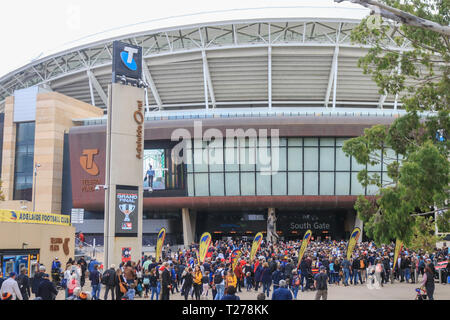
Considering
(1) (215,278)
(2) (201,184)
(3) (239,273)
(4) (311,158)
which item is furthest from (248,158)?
(1) (215,278)

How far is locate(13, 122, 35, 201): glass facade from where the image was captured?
60.2 metres

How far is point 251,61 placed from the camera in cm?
6144

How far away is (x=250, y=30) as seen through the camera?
6281 centimetres

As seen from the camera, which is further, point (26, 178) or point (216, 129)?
point (26, 178)

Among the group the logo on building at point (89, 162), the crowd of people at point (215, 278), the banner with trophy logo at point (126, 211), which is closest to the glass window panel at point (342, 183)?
the crowd of people at point (215, 278)

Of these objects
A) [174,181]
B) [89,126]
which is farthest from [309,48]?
[89,126]

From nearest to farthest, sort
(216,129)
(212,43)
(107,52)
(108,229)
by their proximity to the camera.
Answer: (108,229)
(216,129)
(212,43)
(107,52)

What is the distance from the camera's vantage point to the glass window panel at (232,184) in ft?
181

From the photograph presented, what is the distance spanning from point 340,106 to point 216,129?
18800 millimetres

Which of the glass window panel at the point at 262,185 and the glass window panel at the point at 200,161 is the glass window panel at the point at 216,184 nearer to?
the glass window panel at the point at 200,161

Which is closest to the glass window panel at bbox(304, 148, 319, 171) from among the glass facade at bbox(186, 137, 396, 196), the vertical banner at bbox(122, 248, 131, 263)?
the glass facade at bbox(186, 137, 396, 196)

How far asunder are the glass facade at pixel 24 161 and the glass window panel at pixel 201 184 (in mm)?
18721

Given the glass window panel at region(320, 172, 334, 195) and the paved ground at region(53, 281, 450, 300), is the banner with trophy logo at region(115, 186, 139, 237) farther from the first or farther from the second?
the glass window panel at region(320, 172, 334, 195)
